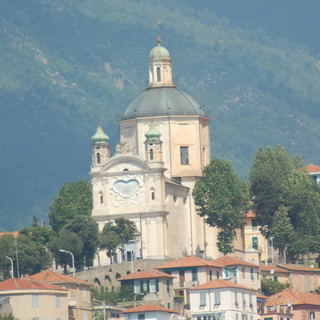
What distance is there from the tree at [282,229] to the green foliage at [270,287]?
8.30m

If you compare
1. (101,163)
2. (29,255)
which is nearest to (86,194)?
(101,163)

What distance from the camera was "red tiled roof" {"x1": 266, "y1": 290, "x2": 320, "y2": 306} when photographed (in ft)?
473

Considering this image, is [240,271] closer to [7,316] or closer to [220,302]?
[220,302]

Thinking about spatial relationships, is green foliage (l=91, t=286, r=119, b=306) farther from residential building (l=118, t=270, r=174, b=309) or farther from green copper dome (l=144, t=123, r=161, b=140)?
green copper dome (l=144, t=123, r=161, b=140)

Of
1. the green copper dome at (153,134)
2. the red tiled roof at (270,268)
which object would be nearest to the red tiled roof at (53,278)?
the red tiled roof at (270,268)

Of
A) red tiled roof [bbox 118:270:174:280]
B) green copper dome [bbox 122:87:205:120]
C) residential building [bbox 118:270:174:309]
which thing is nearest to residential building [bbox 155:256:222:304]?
residential building [bbox 118:270:174:309]

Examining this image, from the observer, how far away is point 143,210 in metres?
162

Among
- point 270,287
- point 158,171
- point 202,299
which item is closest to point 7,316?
point 202,299

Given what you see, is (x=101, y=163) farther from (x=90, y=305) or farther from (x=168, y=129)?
(x=90, y=305)

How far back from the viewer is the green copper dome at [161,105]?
168875 mm

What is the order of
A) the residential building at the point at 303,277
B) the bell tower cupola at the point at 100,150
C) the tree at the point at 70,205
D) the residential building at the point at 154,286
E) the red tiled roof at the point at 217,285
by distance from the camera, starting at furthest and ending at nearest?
1. the tree at the point at 70,205
2. the bell tower cupola at the point at 100,150
3. the residential building at the point at 303,277
4. the residential building at the point at 154,286
5. the red tiled roof at the point at 217,285

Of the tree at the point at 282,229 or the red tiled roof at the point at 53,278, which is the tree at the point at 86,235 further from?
the tree at the point at 282,229

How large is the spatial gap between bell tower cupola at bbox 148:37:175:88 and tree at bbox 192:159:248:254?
37.6ft

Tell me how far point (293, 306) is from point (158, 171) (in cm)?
2345
